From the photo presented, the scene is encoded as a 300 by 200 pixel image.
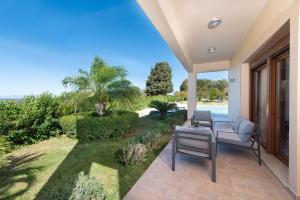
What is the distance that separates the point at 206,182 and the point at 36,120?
550 centimetres

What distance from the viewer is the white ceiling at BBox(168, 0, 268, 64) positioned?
3125mm

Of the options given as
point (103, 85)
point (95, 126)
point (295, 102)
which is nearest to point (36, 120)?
point (95, 126)

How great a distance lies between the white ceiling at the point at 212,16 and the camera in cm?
312

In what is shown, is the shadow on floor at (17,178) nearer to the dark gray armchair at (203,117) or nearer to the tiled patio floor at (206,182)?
the tiled patio floor at (206,182)

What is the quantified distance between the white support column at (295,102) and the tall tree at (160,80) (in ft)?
93.6

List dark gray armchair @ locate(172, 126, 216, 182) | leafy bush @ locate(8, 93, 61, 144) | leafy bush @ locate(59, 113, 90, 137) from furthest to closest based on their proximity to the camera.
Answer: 1. leafy bush @ locate(59, 113, 90, 137)
2. leafy bush @ locate(8, 93, 61, 144)
3. dark gray armchair @ locate(172, 126, 216, 182)

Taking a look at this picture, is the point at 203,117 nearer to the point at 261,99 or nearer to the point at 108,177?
the point at 261,99

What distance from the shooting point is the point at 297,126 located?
2.13 m

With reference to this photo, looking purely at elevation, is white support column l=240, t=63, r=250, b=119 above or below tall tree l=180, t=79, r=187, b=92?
below

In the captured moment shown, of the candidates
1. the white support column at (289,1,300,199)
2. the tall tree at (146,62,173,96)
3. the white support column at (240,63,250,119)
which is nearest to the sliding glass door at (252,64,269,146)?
the white support column at (240,63,250,119)

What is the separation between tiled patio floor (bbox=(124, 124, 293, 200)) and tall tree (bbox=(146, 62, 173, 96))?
27507mm

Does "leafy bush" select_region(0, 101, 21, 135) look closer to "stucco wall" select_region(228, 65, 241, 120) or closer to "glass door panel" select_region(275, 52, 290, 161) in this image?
"glass door panel" select_region(275, 52, 290, 161)

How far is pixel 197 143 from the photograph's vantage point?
2.90 metres

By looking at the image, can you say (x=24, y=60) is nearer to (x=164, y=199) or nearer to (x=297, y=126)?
(x=164, y=199)
